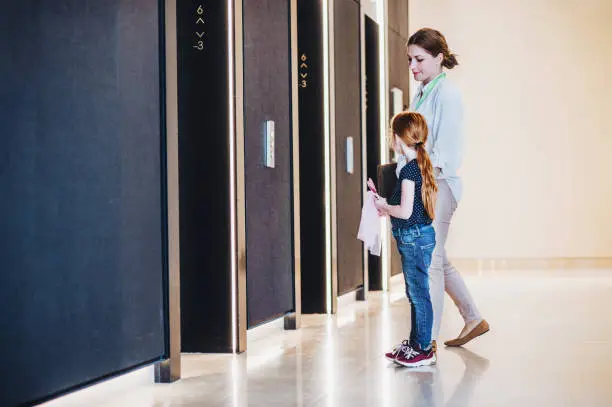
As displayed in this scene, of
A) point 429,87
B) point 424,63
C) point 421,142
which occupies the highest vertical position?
point 424,63

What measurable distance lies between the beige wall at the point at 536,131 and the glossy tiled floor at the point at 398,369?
4.37 m

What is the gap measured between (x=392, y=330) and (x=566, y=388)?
1815mm

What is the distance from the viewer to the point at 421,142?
3.90 meters

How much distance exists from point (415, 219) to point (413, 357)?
1.85ft

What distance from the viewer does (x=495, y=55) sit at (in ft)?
35.1

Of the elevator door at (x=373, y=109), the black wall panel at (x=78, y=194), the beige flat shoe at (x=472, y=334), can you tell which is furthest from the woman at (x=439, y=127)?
the elevator door at (x=373, y=109)

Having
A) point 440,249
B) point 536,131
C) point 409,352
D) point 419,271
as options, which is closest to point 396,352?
point 409,352

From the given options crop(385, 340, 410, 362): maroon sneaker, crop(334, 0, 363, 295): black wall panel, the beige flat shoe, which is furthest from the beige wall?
A: crop(385, 340, 410, 362): maroon sneaker

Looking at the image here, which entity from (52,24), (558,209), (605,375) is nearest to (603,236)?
(558,209)

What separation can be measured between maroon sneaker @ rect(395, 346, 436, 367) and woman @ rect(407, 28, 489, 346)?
232mm

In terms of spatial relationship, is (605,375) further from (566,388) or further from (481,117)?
(481,117)

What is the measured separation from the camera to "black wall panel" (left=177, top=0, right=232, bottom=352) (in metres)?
4.30

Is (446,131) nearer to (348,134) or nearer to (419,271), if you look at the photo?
(419,271)

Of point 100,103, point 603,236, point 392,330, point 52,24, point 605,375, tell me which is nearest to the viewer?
point 52,24
